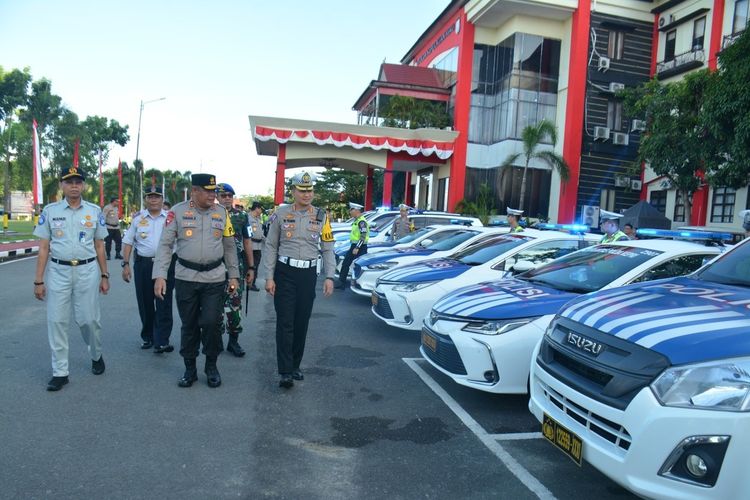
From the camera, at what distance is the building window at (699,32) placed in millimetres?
22797

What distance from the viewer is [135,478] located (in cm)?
320

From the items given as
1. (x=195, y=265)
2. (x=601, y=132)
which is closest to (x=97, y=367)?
(x=195, y=265)

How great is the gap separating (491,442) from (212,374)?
8.20ft

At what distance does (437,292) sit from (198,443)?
3.52m

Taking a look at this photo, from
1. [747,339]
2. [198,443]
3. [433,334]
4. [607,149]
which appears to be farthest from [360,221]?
[607,149]

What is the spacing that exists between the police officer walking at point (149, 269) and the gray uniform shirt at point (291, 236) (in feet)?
4.56

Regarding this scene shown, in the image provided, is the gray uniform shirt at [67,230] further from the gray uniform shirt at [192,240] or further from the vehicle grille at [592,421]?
the vehicle grille at [592,421]

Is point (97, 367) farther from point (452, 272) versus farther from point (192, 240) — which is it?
point (452, 272)

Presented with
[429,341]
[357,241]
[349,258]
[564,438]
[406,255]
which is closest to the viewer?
[564,438]

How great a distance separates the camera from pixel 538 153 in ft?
77.5

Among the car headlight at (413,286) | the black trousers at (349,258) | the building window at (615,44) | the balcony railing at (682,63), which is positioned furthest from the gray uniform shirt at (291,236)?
the building window at (615,44)

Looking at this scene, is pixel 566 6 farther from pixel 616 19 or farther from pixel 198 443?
pixel 198 443

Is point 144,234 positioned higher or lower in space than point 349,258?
higher

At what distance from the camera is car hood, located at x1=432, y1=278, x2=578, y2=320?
446 cm
